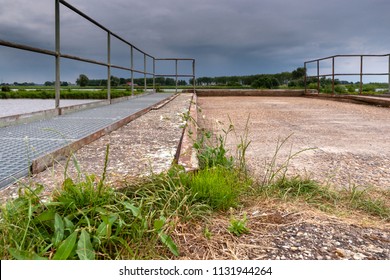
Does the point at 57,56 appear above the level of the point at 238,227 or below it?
above

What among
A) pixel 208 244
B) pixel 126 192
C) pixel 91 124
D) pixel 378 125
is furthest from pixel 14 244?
pixel 378 125

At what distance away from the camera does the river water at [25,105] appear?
2783 mm

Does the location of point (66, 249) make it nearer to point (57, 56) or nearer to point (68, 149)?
point (68, 149)

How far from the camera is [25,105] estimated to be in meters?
3.16

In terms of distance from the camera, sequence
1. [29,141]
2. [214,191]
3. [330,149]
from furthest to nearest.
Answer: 1. [330,149]
2. [29,141]
3. [214,191]

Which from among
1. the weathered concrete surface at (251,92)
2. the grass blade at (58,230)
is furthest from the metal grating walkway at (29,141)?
the weathered concrete surface at (251,92)

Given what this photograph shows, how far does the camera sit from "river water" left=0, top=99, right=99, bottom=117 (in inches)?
110

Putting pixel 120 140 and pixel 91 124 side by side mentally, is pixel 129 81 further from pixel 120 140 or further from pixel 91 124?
pixel 120 140

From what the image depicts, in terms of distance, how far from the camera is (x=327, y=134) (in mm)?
3307

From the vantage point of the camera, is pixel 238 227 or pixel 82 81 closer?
pixel 238 227

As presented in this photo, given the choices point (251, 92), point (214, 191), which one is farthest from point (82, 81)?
point (251, 92)

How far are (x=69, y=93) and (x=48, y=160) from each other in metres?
2.42

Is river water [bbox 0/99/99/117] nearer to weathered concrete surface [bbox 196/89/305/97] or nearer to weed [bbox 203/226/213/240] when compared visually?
weed [bbox 203/226/213/240]

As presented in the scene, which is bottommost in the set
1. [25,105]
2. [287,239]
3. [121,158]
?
[287,239]
